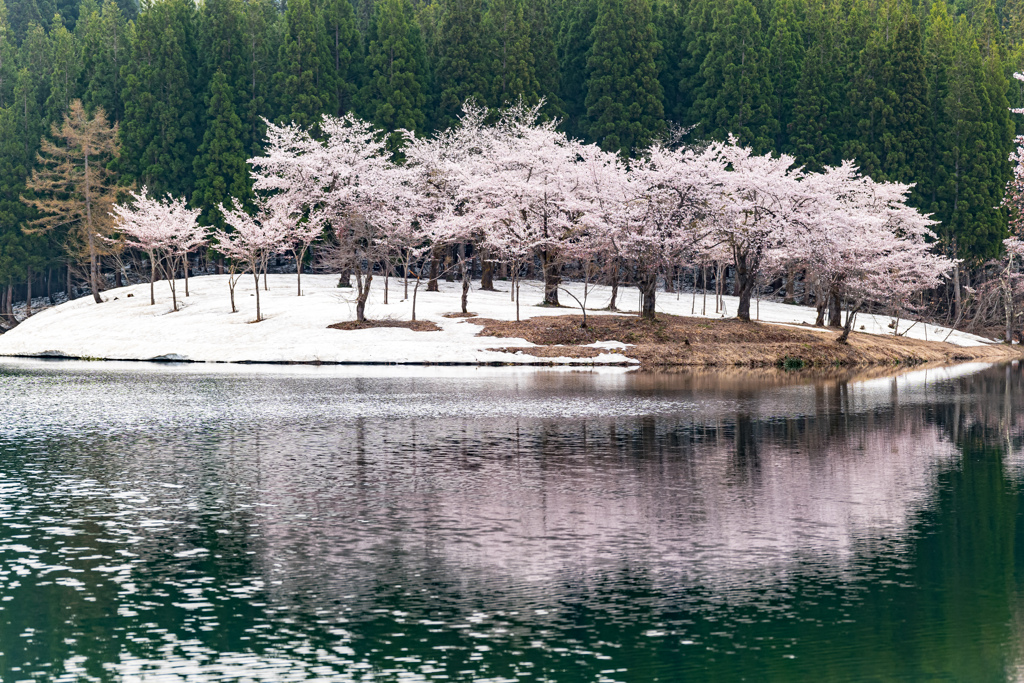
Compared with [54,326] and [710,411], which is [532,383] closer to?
[710,411]

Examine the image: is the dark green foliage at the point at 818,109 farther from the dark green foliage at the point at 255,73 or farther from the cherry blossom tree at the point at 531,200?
the dark green foliage at the point at 255,73

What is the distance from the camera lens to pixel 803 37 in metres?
95.5

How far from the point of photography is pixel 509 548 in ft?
43.6

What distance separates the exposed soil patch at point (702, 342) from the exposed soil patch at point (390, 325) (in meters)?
2.62

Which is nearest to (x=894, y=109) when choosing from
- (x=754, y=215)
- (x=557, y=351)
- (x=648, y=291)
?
(x=754, y=215)

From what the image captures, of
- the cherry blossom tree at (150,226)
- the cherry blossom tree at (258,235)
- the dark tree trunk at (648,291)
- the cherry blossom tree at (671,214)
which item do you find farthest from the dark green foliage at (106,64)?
the dark tree trunk at (648,291)

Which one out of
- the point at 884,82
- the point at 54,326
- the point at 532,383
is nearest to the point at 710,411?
the point at 532,383

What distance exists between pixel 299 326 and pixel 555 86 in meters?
41.4

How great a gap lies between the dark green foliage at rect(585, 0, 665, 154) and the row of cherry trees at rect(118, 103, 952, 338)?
48.3ft

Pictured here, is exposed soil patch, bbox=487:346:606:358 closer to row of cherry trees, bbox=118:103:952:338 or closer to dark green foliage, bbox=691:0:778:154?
row of cherry trees, bbox=118:103:952:338

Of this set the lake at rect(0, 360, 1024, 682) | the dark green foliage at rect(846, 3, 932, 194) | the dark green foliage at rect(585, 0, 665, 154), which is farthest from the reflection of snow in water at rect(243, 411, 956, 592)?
the dark green foliage at rect(585, 0, 665, 154)

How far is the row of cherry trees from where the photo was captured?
5659 cm

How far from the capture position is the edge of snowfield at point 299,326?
5238 cm

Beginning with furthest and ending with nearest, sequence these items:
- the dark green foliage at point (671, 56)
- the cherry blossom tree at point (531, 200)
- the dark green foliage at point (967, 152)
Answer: the dark green foliage at point (671, 56) → the dark green foliage at point (967, 152) → the cherry blossom tree at point (531, 200)
